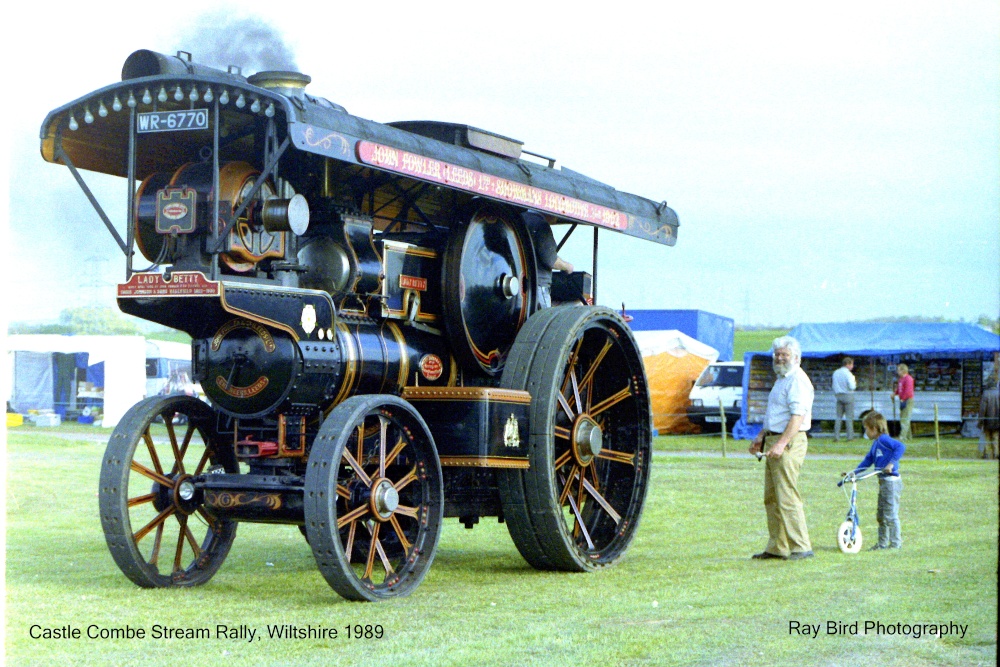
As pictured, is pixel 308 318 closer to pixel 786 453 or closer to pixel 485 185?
pixel 485 185

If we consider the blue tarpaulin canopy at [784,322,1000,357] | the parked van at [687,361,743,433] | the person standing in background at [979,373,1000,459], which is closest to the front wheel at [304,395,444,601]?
the person standing in background at [979,373,1000,459]

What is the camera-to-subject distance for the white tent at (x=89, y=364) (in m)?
23.4

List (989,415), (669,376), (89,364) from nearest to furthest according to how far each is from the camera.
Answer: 1. (989,415)
2. (89,364)
3. (669,376)

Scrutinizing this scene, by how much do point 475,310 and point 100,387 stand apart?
19.1 metres

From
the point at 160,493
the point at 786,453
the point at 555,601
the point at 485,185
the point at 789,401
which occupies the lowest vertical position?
the point at 555,601

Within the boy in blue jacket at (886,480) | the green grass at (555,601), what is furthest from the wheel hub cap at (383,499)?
the boy in blue jacket at (886,480)

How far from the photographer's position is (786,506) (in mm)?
8438

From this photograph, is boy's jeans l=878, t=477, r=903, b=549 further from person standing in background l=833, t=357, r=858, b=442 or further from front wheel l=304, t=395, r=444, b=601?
person standing in background l=833, t=357, r=858, b=442

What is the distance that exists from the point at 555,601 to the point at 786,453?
235 centimetres

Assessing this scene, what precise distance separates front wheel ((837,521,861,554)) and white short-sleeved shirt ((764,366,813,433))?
79 centimetres

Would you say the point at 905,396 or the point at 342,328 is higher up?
the point at 342,328

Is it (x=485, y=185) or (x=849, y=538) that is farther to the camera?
(x=849, y=538)

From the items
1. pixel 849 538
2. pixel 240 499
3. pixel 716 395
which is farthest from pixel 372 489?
pixel 716 395

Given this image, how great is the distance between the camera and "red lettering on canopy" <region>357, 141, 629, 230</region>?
659 cm
